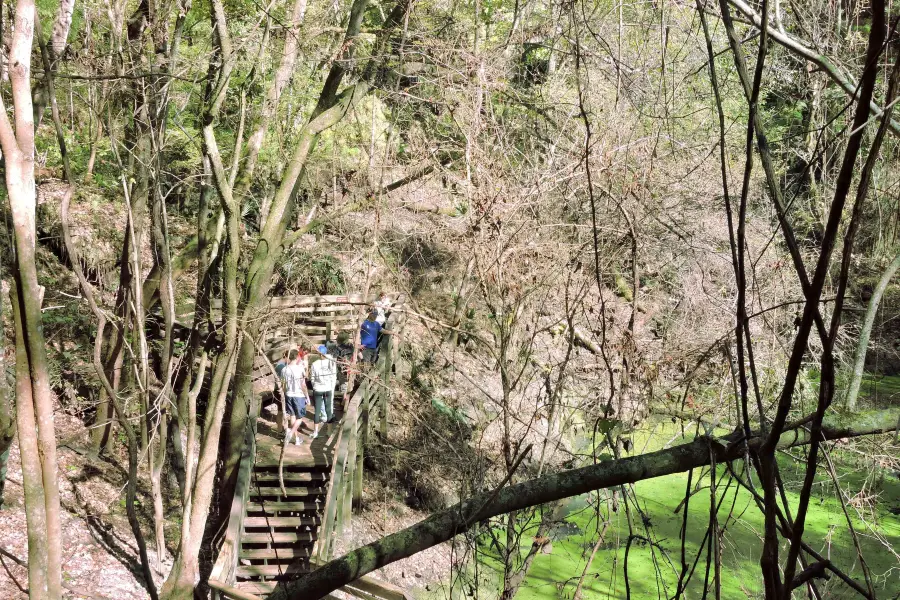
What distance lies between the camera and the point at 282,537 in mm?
10188

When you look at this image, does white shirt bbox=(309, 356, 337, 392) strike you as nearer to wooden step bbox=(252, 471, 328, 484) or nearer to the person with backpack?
the person with backpack

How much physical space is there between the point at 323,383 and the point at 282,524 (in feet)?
6.36

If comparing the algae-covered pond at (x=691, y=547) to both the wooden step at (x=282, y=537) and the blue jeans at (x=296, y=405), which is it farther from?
the blue jeans at (x=296, y=405)

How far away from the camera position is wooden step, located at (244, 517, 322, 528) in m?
→ 10.1

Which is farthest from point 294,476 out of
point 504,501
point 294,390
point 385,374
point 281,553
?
point 504,501

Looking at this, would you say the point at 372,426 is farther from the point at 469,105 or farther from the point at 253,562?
the point at 469,105

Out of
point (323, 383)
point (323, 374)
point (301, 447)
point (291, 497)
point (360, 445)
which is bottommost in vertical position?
point (291, 497)

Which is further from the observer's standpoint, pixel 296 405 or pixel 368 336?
pixel 368 336

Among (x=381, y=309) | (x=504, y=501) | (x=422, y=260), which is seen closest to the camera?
(x=504, y=501)

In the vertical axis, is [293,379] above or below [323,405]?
above

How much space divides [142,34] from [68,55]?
1066 mm

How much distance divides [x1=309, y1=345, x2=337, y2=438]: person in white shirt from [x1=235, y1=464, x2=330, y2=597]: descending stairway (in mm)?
769

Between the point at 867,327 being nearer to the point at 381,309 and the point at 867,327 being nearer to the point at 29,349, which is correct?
the point at 29,349

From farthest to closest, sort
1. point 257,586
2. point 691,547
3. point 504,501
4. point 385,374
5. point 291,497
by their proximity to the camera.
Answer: point 385,374 < point 691,547 < point 291,497 < point 257,586 < point 504,501
